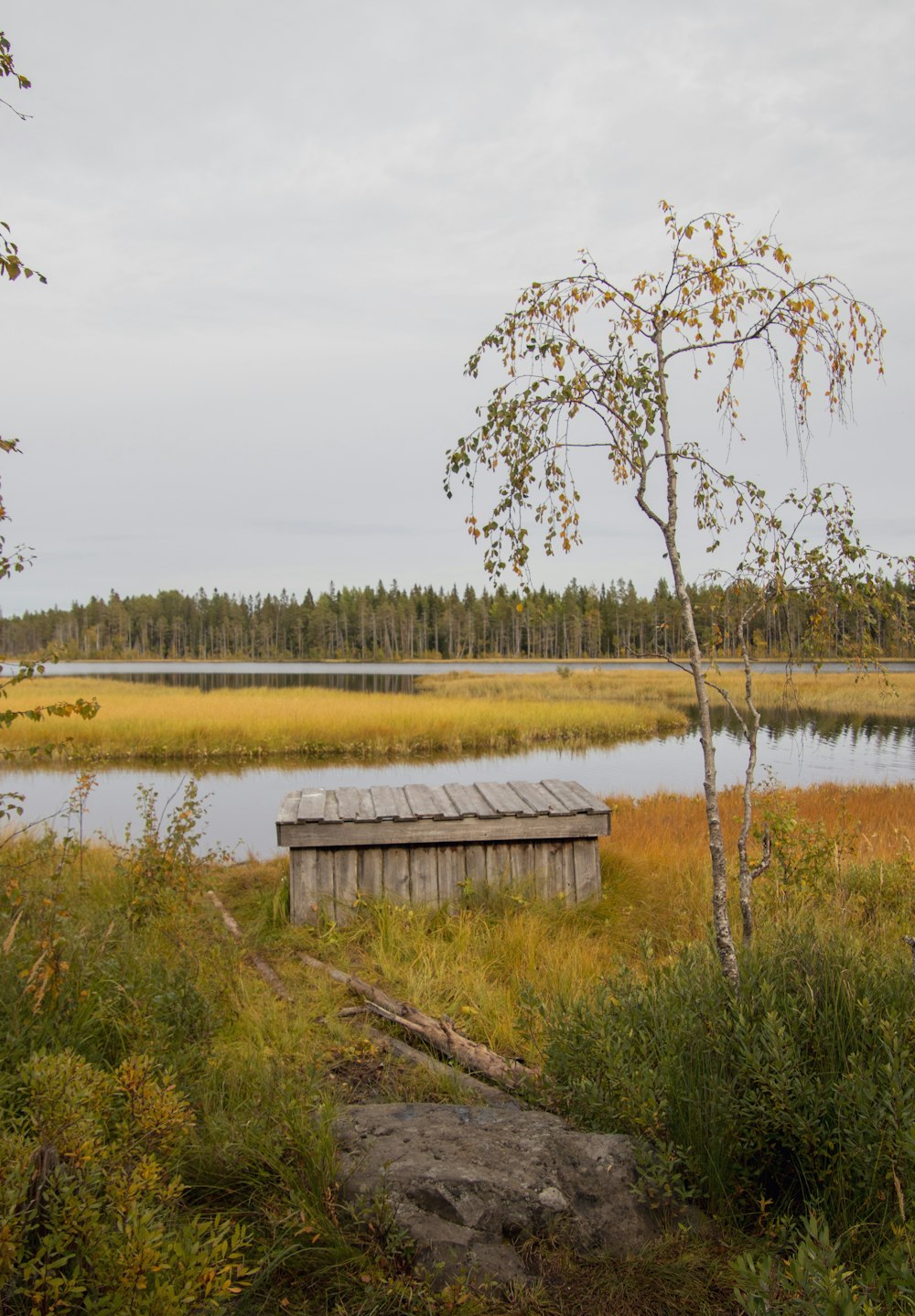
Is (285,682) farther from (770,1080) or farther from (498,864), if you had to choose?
(770,1080)

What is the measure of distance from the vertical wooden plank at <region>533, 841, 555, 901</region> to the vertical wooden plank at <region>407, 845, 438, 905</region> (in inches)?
34.4

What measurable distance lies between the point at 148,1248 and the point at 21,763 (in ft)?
68.1

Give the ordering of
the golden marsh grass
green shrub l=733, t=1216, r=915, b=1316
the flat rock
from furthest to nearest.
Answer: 1. the golden marsh grass
2. the flat rock
3. green shrub l=733, t=1216, r=915, b=1316

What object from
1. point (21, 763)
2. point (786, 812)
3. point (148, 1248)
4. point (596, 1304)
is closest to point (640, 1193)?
point (596, 1304)

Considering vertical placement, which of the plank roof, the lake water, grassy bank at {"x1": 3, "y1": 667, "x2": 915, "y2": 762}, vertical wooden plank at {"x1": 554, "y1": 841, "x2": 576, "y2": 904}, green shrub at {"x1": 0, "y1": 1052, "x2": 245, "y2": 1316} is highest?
the plank roof

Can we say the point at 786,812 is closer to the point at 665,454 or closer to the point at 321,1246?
the point at 665,454

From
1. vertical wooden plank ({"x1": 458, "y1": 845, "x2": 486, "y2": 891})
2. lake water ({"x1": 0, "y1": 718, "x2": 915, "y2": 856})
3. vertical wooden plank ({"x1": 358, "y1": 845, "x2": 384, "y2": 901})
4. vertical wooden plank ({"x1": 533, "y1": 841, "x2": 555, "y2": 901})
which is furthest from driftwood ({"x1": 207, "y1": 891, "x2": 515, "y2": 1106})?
lake water ({"x1": 0, "y1": 718, "x2": 915, "y2": 856})

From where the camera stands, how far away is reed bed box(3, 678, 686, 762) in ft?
80.5

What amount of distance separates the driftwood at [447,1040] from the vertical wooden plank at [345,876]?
1432 mm

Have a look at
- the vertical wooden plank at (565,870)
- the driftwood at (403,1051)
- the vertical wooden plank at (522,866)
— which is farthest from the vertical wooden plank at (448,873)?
the driftwood at (403,1051)

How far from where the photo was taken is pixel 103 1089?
9.54ft

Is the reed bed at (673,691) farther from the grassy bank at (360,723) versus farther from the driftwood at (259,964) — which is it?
the driftwood at (259,964)

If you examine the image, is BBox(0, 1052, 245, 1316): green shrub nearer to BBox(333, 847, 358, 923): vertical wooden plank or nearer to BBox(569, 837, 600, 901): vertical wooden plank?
BBox(333, 847, 358, 923): vertical wooden plank

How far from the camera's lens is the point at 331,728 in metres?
26.5
